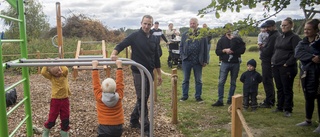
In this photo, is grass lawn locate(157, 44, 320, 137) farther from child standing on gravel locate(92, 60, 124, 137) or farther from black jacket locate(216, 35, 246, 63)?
child standing on gravel locate(92, 60, 124, 137)

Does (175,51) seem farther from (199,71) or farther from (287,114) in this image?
(287,114)

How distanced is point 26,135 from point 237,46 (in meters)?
4.08

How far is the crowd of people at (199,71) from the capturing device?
3467 millimetres

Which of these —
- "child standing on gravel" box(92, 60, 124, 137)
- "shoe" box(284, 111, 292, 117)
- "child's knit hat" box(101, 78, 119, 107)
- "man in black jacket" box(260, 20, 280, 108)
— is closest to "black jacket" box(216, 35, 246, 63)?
"man in black jacket" box(260, 20, 280, 108)

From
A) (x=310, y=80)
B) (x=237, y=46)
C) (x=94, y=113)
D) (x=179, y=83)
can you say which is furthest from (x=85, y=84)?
(x=310, y=80)

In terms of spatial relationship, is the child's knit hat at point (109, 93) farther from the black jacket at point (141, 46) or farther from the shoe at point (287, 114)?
the shoe at point (287, 114)

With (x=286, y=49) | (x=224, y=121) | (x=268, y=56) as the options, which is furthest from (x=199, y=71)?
(x=286, y=49)

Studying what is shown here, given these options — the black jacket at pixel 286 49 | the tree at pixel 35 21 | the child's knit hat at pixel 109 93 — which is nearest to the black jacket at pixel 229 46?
the black jacket at pixel 286 49

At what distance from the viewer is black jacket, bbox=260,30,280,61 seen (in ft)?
18.6

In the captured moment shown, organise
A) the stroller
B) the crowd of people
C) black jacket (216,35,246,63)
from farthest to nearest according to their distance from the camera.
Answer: the stroller → black jacket (216,35,246,63) → the crowd of people

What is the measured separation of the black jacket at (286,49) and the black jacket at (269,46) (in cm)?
45

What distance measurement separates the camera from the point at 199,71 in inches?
251

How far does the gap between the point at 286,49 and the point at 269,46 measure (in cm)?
70

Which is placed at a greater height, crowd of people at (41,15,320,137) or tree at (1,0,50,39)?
tree at (1,0,50,39)
